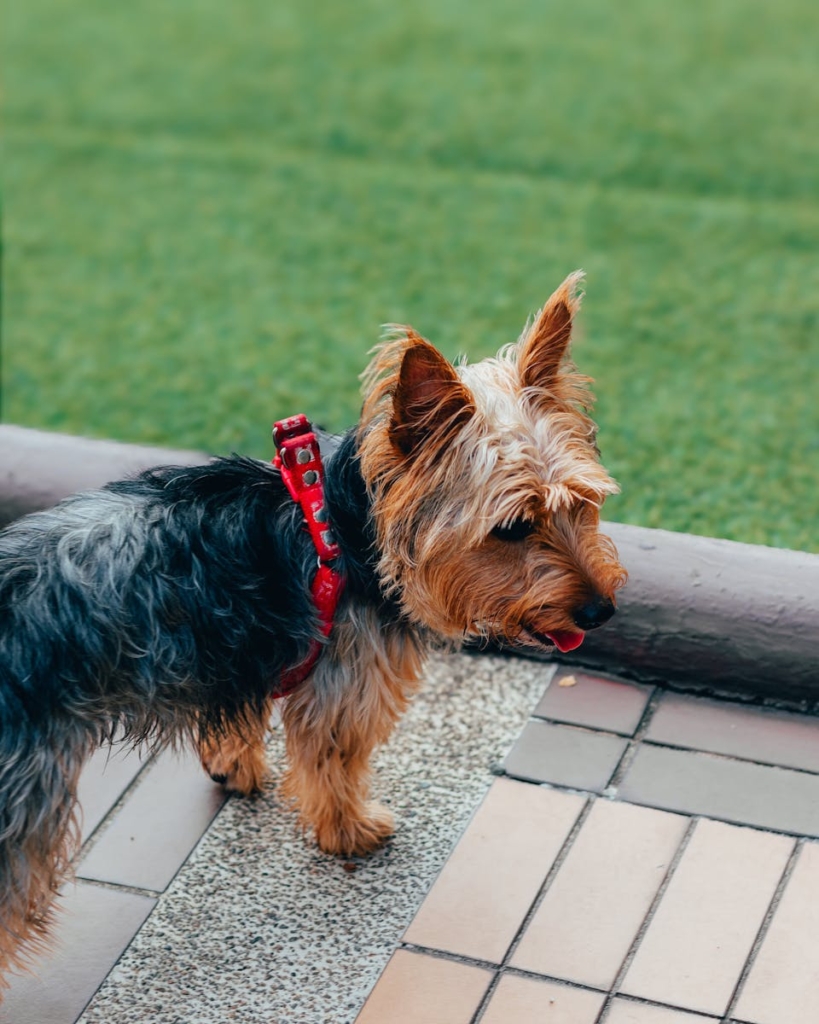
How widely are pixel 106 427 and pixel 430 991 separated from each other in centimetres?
283

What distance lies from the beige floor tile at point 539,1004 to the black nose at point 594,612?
0.86 metres

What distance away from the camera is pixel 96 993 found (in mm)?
3033

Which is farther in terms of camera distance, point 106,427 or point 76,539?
point 106,427

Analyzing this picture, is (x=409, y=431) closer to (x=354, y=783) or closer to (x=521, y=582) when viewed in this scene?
(x=521, y=582)

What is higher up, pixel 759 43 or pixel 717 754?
pixel 759 43

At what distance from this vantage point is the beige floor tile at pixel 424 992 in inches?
115

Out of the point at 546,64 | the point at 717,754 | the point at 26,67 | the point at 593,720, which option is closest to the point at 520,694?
the point at 593,720

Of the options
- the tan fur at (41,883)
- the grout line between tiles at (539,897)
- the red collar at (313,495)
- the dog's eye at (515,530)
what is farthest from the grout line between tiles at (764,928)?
the tan fur at (41,883)

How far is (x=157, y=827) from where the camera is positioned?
11.5 feet

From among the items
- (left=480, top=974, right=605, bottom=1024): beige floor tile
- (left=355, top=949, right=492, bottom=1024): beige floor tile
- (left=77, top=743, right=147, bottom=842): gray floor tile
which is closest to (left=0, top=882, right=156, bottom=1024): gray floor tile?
(left=77, top=743, right=147, bottom=842): gray floor tile

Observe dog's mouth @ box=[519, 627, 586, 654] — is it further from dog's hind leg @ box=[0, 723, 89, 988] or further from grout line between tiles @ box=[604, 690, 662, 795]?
dog's hind leg @ box=[0, 723, 89, 988]

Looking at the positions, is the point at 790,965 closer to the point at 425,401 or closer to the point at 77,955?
the point at 425,401

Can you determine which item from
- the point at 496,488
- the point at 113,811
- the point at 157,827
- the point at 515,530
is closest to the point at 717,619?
the point at 515,530

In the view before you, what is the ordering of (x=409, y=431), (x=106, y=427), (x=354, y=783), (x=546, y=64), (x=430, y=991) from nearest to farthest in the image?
(x=409, y=431), (x=430, y=991), (x=354, y=783), (x=106, y=427), (x=546, y=64)
